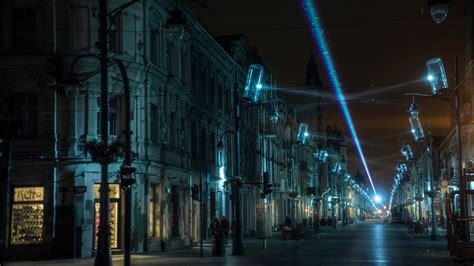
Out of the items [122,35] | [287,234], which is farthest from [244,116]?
[122,35]

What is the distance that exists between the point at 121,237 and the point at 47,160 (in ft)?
15.7

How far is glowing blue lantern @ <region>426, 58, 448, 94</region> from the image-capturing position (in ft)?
108

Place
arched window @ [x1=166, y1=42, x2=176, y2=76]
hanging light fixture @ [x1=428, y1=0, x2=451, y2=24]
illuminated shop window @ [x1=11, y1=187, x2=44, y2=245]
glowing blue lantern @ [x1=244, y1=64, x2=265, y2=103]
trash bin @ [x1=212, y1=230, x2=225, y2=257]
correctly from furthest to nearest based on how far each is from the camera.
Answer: glowing blue lantern @ [x1=244, y1=64, x2=265, y2=103]
arched window @ [x1=166, y1=42, x2=176, y2=76]
trash bin @ [x1=212, y1=230, x2=225, y2=257]
illuminated shop window @ [x1=11, y1=187, x2=44, y2=245]
hanging light fixture @ [x1=428, y1=0, x2=451, y2=24]

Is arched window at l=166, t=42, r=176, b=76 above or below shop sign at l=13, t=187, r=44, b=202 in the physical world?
above

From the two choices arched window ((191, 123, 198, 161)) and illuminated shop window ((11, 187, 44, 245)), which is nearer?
illuminated shop window ((11, 187, 44, 245))

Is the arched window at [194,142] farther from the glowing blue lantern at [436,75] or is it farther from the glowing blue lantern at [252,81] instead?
the glowing blue lantern at [436,75]

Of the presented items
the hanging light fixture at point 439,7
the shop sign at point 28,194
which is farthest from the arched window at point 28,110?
the hanging light fixture at point 439,7

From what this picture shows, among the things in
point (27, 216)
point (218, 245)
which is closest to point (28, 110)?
point (27, 216)

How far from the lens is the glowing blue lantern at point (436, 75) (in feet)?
108

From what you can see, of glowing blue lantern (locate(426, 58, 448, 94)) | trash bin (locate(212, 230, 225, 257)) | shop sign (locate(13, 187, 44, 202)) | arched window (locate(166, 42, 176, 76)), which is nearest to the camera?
shop sign (locate(13, 187, 44, 202))

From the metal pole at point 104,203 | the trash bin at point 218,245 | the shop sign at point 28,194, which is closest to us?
the metal pole at point 104,203

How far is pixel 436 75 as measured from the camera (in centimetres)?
3388

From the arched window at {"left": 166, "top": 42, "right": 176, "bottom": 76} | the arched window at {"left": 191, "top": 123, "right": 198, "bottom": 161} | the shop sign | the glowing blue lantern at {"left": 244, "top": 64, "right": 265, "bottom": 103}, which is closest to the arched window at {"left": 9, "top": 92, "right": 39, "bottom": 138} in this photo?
the shop sign

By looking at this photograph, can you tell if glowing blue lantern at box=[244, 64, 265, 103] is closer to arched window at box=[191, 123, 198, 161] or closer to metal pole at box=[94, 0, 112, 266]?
arched window at box=[191, 123, 198, 161]
